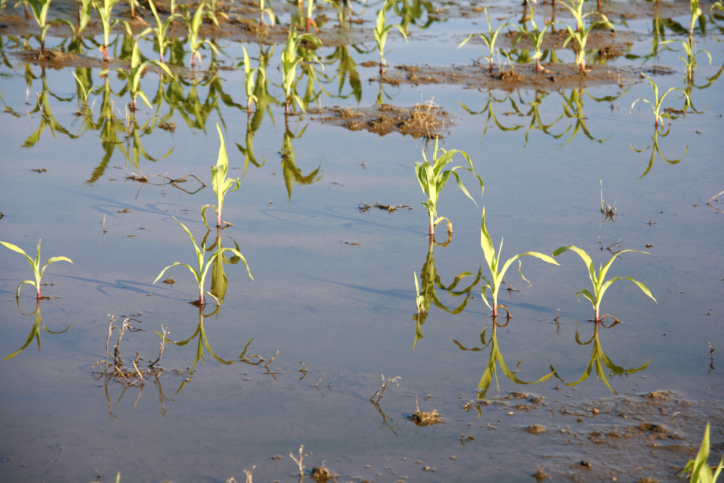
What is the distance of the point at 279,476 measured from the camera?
3408 mm

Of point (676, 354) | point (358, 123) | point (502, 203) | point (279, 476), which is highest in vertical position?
point (358, 123)

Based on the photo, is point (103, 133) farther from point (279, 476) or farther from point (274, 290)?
point (279, 476)

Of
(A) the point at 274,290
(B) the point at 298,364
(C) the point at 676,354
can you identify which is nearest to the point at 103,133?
(A) the point at 274,290

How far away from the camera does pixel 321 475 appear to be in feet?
11.1

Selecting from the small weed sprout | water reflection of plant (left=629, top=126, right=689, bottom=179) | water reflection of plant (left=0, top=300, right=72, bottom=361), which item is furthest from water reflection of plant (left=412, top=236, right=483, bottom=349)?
water reflection of plant (left=629, top=126, right=689, bottom=179)

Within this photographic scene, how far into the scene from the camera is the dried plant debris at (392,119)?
29.8 ft

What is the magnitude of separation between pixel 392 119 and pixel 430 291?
4454mm

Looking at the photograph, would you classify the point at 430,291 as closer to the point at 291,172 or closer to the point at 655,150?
the point at 291,172

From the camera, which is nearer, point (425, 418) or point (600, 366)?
point (425, 418)

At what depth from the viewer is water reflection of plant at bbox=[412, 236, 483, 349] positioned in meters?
4.98

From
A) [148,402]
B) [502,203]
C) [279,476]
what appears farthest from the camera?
[502,203]

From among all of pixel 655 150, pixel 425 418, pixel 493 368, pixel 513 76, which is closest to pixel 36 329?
pixel 425 418

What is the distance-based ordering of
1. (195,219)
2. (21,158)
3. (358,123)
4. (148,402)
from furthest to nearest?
1. (358,123)
2. (21,158)
3. (195,219)
4. (148,402)

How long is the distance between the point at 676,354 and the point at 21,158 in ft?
22.8
